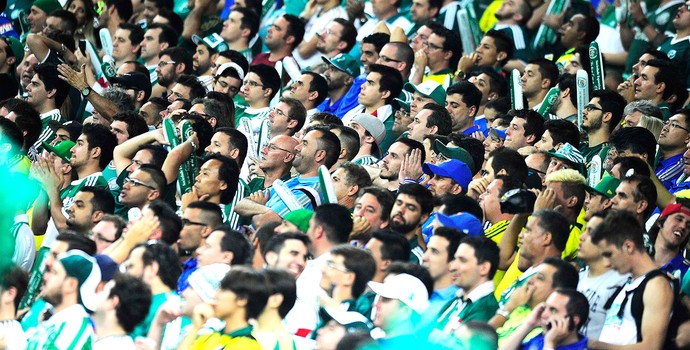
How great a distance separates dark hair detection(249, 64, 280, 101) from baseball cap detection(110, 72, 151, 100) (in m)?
0.92

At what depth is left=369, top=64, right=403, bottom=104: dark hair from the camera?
39.5 ft

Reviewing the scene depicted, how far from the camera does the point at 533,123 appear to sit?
10.9m

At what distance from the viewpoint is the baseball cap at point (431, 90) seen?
39.0 feet

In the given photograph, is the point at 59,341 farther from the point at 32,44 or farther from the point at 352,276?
the point at 32,44

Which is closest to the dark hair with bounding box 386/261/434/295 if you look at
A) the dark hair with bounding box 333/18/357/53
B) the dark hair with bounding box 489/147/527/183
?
the dark hair with bounding box 489/147/527/183

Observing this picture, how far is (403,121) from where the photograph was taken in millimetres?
11812

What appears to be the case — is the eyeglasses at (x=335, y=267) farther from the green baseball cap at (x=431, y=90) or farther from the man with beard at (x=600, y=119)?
the green baseball cap at (x=431, y=90)

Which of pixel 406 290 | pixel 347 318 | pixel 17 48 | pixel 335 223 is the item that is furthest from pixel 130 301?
pixel 17 48

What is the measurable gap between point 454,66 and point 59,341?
246 inches

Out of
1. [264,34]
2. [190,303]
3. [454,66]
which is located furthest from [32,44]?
[190,303]

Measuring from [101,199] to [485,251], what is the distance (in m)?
2.89

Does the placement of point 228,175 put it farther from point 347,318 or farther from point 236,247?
point 347,318

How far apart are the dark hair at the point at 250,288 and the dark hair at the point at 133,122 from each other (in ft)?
14.1

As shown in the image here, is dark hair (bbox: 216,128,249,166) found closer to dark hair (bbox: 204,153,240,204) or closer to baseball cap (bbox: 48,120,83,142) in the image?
dark hair (bbox: 204,153,240,204)
